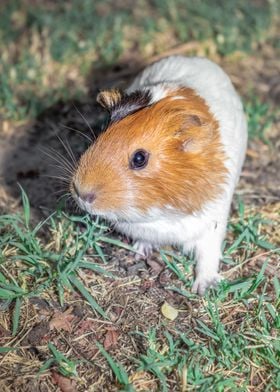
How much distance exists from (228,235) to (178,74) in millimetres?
1203

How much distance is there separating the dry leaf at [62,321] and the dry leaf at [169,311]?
55cm

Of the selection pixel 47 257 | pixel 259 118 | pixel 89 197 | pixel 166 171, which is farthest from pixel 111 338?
pixel 259 118

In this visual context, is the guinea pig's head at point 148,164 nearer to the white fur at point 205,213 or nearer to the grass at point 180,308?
the white fur at point 205,213

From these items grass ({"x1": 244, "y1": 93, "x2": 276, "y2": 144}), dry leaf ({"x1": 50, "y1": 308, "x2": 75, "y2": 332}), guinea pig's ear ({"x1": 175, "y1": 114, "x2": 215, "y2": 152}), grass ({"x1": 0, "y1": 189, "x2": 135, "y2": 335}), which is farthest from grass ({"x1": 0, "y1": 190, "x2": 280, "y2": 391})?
grass ({"x1": 244, "y1": 93, "x2": 276, "y2": 144})

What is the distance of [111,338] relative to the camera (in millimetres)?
3787

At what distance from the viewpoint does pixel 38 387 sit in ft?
11.5

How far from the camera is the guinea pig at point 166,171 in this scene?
3611 millimetres

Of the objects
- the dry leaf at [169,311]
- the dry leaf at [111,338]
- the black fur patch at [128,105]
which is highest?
the black fur patch at [128,105]

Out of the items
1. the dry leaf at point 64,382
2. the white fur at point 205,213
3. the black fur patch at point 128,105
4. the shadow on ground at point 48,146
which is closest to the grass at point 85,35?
the shadow on ground at point 48,146

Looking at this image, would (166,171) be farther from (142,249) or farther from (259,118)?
(259,118)

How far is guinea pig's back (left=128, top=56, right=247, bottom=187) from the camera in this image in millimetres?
4207

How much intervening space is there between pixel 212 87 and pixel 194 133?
35.2 inches

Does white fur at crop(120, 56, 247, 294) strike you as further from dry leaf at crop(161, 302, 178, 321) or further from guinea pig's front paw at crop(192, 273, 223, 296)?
dry leaf at crop(161, 302, 178, 321)

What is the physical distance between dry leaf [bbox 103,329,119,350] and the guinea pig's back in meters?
1.24
